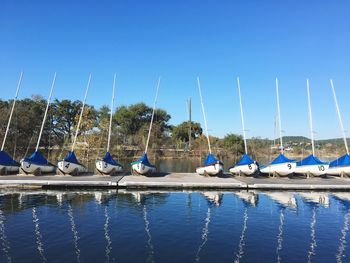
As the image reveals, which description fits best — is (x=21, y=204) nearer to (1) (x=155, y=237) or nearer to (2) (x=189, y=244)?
(1) (x=155, y=237)

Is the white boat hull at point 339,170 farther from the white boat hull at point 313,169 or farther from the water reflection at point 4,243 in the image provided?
the water reflection at point 4,243

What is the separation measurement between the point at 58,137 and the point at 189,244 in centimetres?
6585

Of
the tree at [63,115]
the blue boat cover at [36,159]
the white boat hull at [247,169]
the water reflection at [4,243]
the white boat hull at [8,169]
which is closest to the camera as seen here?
the water reflection at [4,243]

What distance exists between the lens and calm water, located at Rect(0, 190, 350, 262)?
1339cm

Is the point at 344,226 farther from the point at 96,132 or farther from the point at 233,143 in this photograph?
the point at 233,143

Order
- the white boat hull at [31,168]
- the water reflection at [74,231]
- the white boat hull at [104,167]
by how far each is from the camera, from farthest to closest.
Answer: the white boat hull at [104,167], the white boat hull at [31,168], the water reflection at [74,231]

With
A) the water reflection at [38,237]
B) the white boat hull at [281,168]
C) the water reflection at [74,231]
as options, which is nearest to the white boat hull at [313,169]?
the white boat hull at [281,168]

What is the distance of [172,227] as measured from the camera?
57.2 ft

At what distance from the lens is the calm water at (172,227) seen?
13.4m

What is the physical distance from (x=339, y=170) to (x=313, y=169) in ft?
9.96

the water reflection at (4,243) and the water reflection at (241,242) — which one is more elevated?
the water reflection at (4,243)

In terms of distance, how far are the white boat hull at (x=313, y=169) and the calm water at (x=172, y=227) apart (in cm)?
658

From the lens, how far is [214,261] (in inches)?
498

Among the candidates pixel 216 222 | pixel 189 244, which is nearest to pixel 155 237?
pixel 189 244
